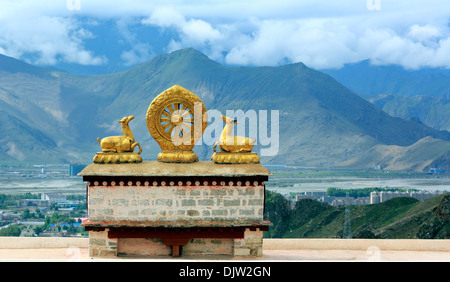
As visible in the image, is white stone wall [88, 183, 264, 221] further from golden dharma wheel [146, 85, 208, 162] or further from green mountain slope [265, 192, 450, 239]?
green mountain slope [265, 192, 450, 239]

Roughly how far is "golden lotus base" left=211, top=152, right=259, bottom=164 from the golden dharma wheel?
2.89 ft

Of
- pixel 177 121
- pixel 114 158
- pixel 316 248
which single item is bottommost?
pixel 316 248

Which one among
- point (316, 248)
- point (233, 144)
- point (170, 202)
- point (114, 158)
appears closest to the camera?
point (170, 202)

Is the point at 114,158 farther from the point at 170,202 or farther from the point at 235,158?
the point at 235,158

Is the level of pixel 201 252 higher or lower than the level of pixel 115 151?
lower

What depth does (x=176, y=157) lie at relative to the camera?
22.4 meters

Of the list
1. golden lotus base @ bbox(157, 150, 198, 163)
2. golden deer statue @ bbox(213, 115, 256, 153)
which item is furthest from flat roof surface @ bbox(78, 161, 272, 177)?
golden deer statue @ bbox(213, 115, 256, 153)

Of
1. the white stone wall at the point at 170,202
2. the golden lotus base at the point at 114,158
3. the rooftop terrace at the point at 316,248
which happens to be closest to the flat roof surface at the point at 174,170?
the golden lotus base at the point at 114,158

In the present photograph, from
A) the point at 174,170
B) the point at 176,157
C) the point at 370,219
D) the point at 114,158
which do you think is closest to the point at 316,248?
the point at 176,157

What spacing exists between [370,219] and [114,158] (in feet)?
162
